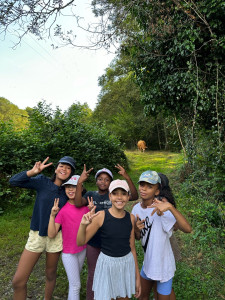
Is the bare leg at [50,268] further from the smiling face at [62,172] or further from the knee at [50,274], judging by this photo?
the smiling face at [62,172]

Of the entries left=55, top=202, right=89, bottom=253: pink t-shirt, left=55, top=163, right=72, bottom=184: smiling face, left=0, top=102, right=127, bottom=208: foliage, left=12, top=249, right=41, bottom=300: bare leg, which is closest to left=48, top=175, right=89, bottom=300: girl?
left=55, top=202, right=89, bottom=253: pink t-shirt

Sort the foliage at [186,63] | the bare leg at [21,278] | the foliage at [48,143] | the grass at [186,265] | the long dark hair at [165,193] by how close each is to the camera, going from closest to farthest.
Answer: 1. the bare leg at [21,278]
2. the long dark hair at [165,193]
3. the grass at [186,265]
4. the foliage at [186,63]
5. the foliage at [48,143]

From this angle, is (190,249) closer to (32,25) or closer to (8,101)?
(32,25)

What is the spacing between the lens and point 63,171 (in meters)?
2.40

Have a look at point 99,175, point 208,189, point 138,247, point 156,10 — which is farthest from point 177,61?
point 138,247

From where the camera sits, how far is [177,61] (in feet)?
16.4

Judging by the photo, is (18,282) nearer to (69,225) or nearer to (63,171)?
(69,225)

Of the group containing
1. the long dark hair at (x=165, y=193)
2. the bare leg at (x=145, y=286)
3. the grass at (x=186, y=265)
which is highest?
the long dark hair at (x=165, y=193)

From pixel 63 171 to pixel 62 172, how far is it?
17 mm

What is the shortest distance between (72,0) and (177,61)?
2780mm

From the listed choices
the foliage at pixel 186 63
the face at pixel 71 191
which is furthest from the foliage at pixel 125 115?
the face at pixel 71 191

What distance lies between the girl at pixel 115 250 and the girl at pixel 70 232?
1.50 feet

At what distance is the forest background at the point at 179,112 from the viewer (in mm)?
3605

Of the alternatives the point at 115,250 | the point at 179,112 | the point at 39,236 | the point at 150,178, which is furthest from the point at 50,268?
the point at 179,112
